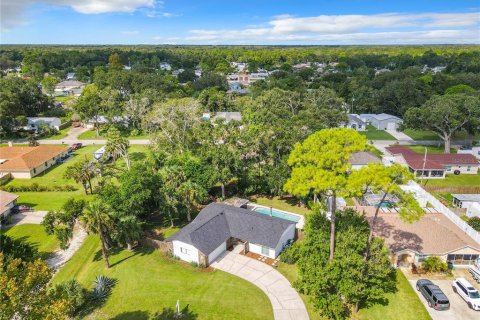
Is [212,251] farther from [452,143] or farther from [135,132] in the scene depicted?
[452,143]

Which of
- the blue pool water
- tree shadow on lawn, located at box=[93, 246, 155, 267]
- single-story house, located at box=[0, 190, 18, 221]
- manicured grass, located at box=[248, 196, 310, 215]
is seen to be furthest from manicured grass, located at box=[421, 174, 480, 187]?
single-story house, located at box=[0, 190, 18, 221]

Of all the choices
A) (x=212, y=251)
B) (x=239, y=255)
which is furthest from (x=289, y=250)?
(x=212, y=251)

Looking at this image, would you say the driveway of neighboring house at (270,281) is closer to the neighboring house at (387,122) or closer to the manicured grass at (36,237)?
the manicured grass at (36,237)

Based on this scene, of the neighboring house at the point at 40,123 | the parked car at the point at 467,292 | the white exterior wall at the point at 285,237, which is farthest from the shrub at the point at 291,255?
the neighboring house at the point at 40,123

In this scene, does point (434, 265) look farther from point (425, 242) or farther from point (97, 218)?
point (97, 218)

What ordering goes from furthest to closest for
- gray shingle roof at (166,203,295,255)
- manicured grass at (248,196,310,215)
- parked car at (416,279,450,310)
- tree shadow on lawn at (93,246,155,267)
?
1. manicured grass at (248,196,310,215)
2. tree shadow on lawn at (93,246,155,267)
3. gray shingle roof at (166,203,295,255)
4. parked car at (416,279,450,310)

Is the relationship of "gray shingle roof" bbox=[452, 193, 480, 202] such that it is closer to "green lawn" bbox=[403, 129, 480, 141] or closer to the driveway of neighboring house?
the driveway of neighboring house
